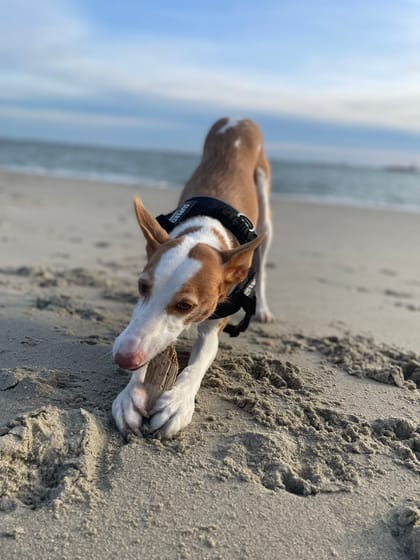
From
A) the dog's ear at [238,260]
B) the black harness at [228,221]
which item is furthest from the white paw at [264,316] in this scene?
the dog's ear at [238,260]

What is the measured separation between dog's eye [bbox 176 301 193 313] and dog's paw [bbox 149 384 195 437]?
18.5 inches

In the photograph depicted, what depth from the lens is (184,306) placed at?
3197 millimetres

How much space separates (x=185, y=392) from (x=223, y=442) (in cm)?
39

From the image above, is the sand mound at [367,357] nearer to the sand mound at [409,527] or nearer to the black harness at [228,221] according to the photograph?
the black harness at [228,221]

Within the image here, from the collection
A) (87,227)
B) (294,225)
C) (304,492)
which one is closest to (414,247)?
(294,225)

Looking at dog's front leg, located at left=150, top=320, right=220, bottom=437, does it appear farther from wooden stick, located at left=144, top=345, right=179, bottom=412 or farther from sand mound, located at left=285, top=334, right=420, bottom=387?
sand mound, located at left=285, top=334, right=420, bottom=387

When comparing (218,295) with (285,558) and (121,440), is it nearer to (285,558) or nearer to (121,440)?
(121,440)

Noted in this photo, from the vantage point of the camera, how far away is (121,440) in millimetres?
2928

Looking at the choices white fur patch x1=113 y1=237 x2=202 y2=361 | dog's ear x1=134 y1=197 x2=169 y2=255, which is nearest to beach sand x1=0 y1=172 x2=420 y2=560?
white fur patch x1=113 y1=237 x2=202 y2=361

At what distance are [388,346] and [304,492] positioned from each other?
7.86 ft

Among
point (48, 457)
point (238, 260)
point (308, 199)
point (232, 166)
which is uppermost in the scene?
point (232, 166)

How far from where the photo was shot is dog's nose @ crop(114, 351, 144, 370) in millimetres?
2906

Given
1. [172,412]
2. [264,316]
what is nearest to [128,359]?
[172,412]

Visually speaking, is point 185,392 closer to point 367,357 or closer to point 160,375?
point 160,375
